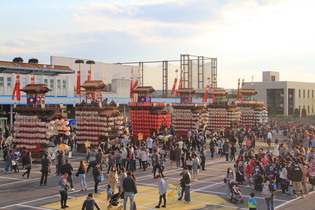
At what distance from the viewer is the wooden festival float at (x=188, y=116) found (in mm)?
Answer: 48094

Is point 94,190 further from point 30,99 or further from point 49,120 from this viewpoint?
point 30,99

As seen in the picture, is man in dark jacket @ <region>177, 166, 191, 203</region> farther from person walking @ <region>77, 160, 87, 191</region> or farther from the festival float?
the festival float

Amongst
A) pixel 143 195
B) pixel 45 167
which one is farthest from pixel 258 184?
pixel 45 167

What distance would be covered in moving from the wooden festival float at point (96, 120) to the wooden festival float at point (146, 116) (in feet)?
24.8

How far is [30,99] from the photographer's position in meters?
31.5

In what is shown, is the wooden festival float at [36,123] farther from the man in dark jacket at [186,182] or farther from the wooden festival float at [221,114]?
the wooden festival float at [221,114]

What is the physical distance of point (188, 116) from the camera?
48.5 meters

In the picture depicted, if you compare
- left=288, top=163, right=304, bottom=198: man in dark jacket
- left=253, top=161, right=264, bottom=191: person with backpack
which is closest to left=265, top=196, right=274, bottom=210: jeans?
left=288, top=163, right=304, bottom=198: man in dark jacket

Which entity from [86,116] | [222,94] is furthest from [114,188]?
[222,94]

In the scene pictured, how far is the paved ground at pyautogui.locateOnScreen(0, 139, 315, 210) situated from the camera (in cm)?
1794

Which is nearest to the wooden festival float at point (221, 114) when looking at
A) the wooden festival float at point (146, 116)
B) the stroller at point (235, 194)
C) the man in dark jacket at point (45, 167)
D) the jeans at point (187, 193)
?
the wooden festival float at point (146, 116)

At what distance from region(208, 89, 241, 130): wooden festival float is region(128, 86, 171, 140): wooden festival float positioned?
45.1 feet

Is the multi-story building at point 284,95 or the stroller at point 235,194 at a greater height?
the multi-story building at point 284,95

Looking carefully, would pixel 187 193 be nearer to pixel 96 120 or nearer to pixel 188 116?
pixel 96 120
